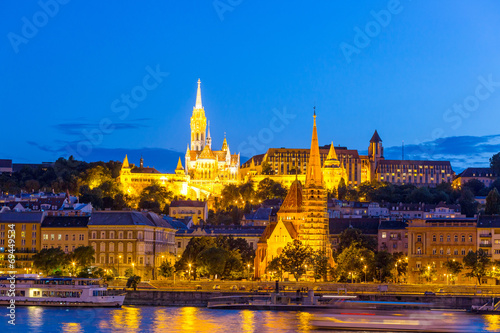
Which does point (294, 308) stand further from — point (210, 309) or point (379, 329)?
point (379, 329)

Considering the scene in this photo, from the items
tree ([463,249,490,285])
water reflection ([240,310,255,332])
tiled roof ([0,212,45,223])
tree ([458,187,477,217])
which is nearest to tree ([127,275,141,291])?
water reflection ([240,310,255,332])

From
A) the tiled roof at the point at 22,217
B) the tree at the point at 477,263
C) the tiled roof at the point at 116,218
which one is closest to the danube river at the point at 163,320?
the tree at the point at 477,263

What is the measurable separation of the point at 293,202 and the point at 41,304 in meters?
46.5

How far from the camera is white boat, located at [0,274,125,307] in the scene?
304ft

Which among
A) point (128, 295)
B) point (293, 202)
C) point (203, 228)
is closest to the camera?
point (128, 295)

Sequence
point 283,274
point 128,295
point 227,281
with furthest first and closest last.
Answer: point 283,274 → point 227,281 → point 128,295

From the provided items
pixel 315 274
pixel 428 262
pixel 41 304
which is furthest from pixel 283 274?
pixel 41 304

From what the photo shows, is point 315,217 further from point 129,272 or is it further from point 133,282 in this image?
point 133,282

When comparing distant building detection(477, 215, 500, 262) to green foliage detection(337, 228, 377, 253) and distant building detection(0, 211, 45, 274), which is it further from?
distant building detection(0, 211, 45, 274)

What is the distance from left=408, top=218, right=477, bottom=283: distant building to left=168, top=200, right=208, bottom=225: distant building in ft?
219

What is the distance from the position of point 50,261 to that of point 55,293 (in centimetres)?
1757

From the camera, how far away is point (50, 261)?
11031 cm

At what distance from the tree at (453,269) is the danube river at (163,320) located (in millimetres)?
25158

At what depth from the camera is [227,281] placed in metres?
107
